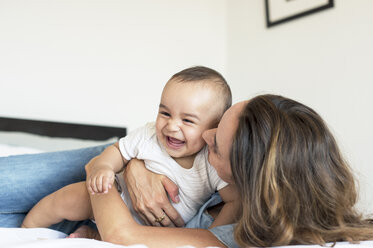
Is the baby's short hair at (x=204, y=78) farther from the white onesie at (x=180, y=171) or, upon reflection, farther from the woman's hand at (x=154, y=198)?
the woman's hand at (x=154, y=198)

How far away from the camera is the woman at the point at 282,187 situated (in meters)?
0.73

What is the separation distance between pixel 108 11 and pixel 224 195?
5.87 feet

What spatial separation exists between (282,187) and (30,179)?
94 centimetres

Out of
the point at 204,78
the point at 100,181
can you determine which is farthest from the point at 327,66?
the point at 100,181

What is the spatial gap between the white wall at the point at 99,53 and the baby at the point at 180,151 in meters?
1.18

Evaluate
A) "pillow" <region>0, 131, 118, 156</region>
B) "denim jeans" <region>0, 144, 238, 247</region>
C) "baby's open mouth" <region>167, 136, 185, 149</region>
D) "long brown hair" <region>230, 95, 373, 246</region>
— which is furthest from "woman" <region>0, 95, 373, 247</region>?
"pillow" <region>0, 131, 118, 156</region>

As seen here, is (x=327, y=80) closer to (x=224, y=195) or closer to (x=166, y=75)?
(x=166, y=75)

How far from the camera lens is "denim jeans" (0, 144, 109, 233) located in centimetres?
124

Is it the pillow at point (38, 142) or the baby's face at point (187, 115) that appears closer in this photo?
the baby's face at point (187, 115)

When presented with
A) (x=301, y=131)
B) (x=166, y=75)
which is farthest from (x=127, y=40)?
(x=301, y=131)

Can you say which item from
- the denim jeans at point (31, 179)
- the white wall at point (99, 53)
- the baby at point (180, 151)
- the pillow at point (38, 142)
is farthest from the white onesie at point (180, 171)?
the white wall at point (99, 53)

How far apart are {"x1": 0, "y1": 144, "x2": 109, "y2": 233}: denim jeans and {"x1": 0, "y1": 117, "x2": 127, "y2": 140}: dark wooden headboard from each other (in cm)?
77

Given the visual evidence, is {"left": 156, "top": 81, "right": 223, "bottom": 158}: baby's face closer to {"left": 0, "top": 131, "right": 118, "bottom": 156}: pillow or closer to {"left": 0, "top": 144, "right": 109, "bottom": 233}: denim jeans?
{"left": 0, "top": 144, "right": 109, "bottom": 233}: denim jeans

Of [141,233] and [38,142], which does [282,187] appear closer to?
[141,233]
